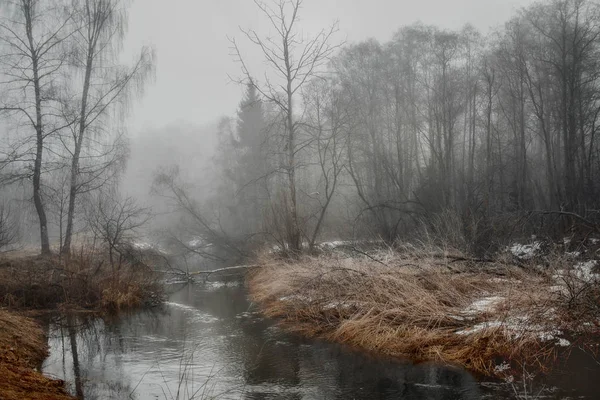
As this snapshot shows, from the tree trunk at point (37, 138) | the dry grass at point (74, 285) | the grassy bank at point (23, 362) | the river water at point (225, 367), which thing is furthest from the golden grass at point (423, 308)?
the tree trunk at point (37, 138)

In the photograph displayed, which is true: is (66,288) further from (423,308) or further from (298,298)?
(423,308)

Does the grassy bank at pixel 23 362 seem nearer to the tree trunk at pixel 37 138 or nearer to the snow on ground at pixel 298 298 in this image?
the snow on ground at pixel 298 298

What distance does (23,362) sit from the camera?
697 cm

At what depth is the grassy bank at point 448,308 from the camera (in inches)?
280

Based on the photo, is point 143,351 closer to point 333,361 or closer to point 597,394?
point 333,361

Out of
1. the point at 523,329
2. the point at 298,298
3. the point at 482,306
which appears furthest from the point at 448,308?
the point at 298,298

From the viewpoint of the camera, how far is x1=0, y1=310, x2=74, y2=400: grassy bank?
200 inches

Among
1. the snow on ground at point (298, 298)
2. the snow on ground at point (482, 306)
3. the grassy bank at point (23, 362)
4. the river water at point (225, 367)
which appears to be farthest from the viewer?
the snow on ground at point (298, 298)

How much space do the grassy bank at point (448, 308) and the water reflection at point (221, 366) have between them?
56 cm

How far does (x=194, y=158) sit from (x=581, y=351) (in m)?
75.4

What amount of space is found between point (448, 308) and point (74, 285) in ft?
31.1

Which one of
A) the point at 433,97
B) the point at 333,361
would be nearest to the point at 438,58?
the point at 433,97

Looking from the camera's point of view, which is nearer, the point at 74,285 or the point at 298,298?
the point at 298,298

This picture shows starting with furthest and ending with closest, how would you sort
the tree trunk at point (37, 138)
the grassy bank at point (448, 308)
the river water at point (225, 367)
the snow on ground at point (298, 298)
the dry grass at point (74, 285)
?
the tree trunk at point (37, 138), the dry grass at point (74, 285), the snow on ground at point (298, 298), the grassy bank at point (448, 308), the river water at point (225, 367)
